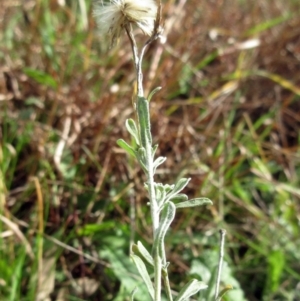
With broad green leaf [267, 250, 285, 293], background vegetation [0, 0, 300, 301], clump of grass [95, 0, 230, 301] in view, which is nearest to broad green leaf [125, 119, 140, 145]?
clump of grass [95, 0, 230, 301]

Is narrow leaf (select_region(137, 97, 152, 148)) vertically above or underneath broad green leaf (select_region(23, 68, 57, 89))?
above

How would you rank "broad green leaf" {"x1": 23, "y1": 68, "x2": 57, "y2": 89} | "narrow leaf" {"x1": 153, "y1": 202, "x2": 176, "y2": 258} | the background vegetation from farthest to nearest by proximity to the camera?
"broad green leaf" {"x1": 23, "y1": 68, "x2": 57, "y2": 89}, the background vegetation, "narrow leaf" {"x1": 153, "y1": 202, "x2": 176, "y2": 258}

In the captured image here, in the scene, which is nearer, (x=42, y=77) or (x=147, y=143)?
(x=147, y=143)

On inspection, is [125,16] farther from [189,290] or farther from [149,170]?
[189,290]

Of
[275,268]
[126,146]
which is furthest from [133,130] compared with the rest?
[275,268]

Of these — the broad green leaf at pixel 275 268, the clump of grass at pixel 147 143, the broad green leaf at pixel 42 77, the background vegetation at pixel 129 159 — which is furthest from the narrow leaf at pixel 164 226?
the broad green leaf at pixel 42 77

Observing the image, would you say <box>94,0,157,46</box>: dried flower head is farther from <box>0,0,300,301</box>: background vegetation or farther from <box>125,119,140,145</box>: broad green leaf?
<box>0,0,300,301</box>: background vegetation
